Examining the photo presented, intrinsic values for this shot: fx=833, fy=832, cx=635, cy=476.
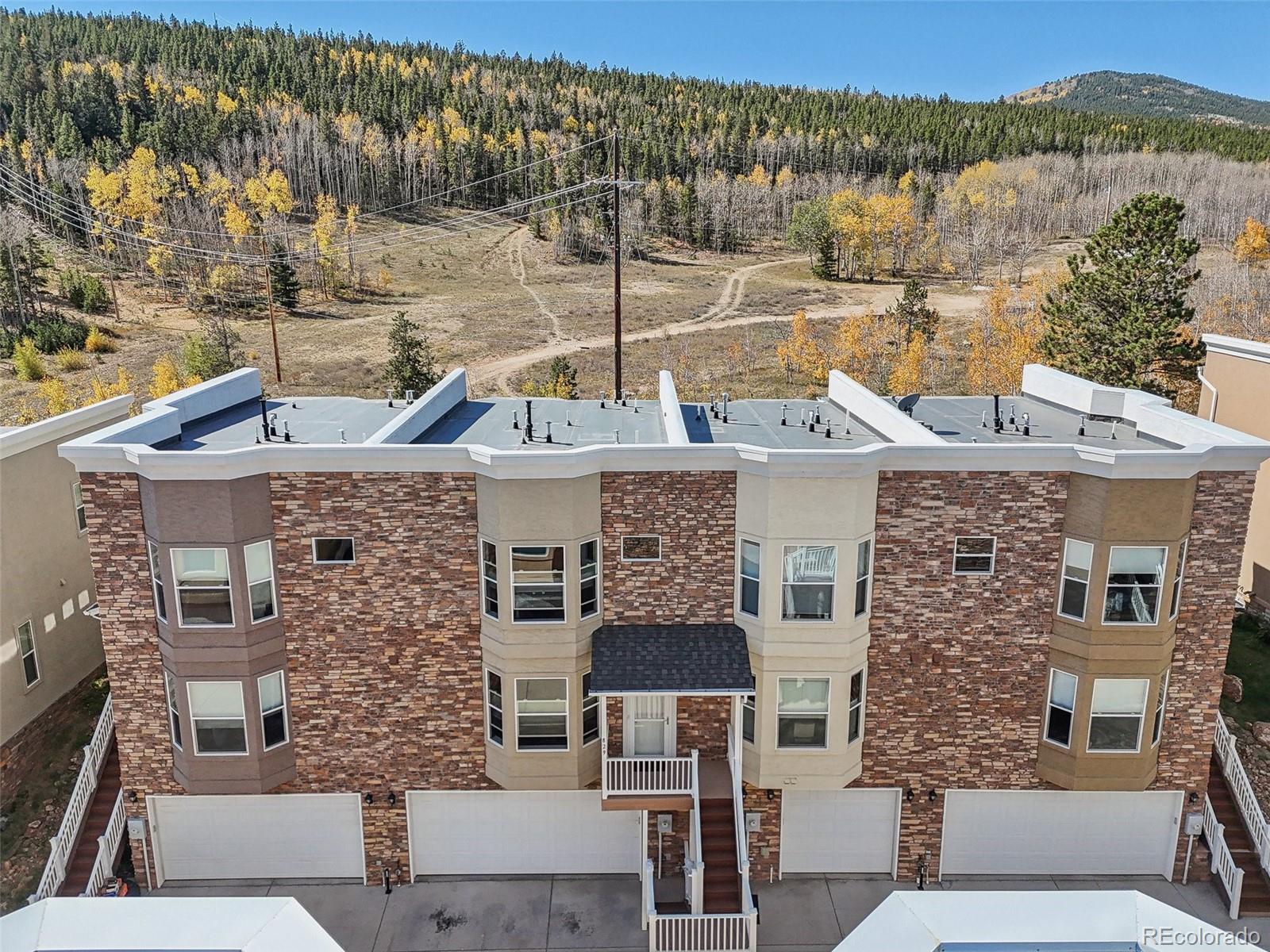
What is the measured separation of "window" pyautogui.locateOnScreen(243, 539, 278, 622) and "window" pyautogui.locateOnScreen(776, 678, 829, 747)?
897 cm

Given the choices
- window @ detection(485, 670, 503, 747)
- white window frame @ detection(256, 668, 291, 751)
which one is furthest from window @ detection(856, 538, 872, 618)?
white window frame @ detection(256, 668, 291, 751)

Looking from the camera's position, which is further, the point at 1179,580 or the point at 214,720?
the point at 214,720

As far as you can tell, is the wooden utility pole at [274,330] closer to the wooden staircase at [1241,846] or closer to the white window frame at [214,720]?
the white window frame at [214,720]

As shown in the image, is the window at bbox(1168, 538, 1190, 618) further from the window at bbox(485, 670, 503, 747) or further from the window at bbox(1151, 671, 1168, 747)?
the window at bbox(485, 670, 503, 747)

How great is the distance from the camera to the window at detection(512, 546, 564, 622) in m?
14.0

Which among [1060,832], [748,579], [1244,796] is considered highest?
[748,579]

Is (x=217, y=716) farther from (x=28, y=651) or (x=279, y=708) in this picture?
(x=28, y=651)

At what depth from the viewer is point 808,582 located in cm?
1418

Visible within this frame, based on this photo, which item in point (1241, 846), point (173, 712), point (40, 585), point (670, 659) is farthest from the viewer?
point (40, 585)

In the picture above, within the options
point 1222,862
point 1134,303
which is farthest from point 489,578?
point 1134,303

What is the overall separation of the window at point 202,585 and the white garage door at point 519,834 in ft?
16.1

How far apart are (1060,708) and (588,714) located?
8.42m

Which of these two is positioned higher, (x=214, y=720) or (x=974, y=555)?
(x=974, y=555)

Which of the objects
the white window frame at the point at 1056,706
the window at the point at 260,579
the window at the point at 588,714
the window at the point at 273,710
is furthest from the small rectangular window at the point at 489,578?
the white window frame at the point at 1056,706
